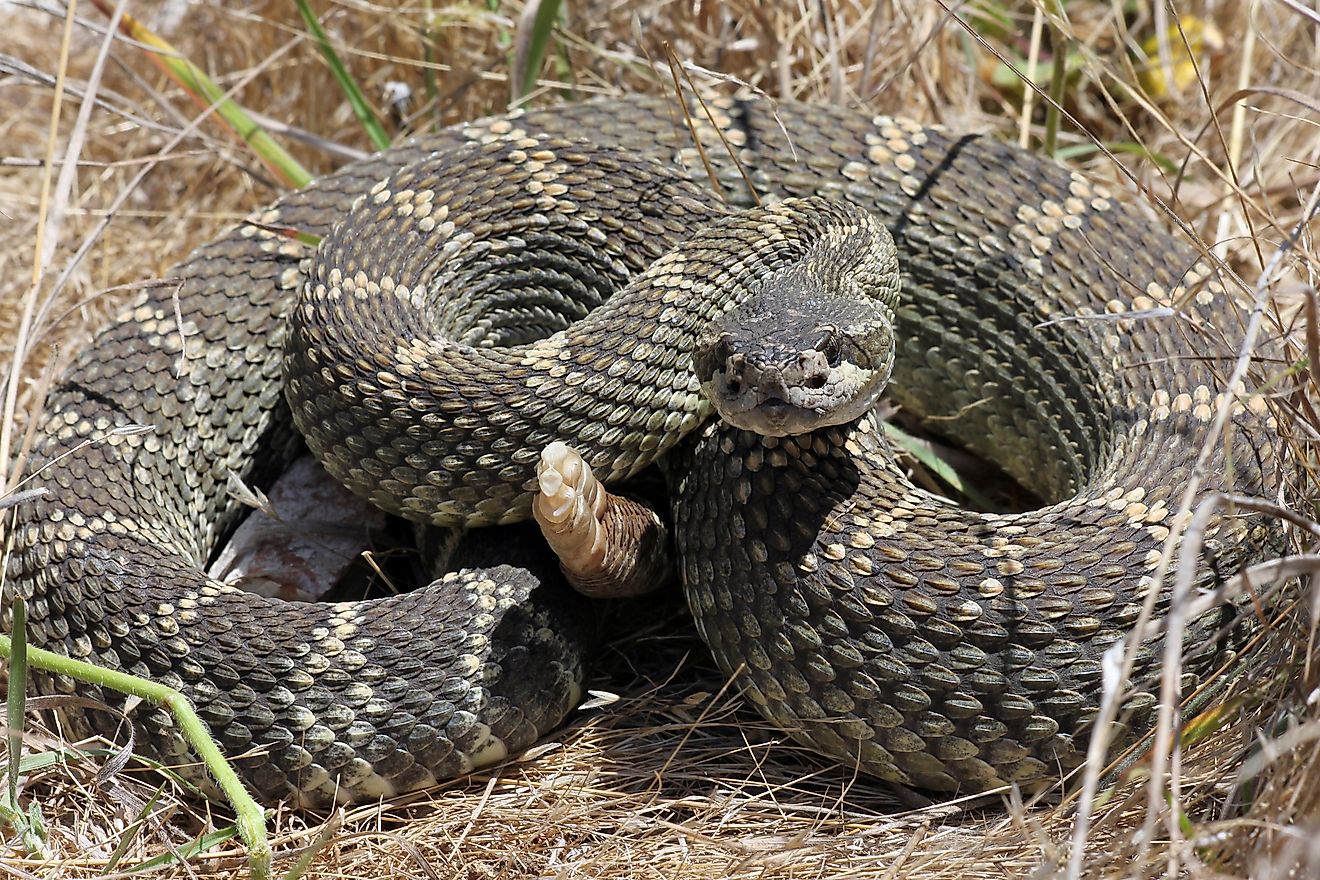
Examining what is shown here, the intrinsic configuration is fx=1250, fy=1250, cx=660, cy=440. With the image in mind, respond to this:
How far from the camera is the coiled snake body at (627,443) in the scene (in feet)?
11.1

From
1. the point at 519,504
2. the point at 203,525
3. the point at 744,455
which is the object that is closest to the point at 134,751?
the point at 203,525

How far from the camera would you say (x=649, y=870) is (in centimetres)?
322

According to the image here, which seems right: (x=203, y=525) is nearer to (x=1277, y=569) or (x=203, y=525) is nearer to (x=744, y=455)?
(x=744, y=455)

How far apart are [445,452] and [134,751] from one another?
124cm

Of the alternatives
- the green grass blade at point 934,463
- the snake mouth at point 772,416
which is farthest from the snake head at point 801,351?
the green grass blade at point 934,463

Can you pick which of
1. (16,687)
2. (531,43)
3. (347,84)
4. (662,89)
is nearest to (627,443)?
(16,687)

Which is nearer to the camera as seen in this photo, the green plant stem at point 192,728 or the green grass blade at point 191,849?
the green plant stem at point 192,728

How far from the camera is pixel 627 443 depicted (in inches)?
152

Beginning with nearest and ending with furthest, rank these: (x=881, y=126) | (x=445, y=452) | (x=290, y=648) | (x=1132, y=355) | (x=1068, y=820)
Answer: (x=1068, y=820) < (x=290, y=648) < (x=445, y=452) < (x=1132, y=355) < (x=881, y=126)

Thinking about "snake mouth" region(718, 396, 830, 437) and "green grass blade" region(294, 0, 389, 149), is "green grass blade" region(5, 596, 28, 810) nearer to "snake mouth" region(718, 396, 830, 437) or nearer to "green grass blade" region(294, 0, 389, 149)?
"snake mouth" region(718, 396, 830, 437)

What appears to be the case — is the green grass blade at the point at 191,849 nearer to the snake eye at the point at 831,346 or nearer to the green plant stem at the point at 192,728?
the green plant stem at the point at 192,728

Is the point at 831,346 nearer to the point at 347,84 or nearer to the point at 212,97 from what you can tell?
the point at 347,84

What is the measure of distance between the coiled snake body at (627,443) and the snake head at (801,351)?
258mm

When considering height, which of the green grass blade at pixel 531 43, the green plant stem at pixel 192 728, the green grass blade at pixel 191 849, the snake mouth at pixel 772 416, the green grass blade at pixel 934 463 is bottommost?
the green grass blade at pixel 191 849
